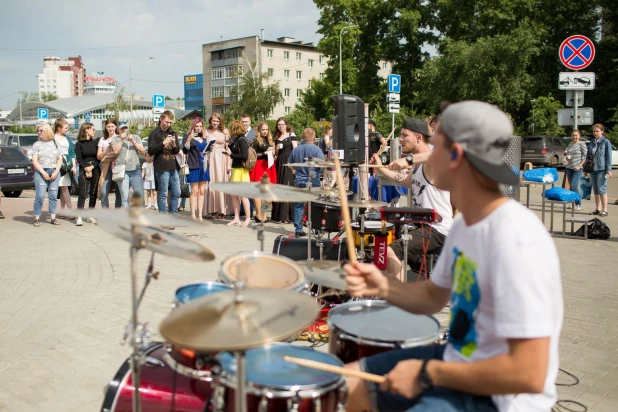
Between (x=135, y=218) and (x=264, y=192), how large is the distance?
121 cm

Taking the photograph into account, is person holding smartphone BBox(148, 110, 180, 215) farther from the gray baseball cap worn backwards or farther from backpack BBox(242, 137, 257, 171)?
the gray baseball cap worn backwards

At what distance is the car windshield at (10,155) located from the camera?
17047 millimetres

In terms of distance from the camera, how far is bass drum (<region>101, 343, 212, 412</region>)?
2715mm

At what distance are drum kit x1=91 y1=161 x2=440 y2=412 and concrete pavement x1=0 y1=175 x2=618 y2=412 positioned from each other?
15.2 inches

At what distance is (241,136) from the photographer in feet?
37.1

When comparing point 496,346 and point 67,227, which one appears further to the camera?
point 67,227

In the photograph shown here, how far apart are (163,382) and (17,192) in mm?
17443

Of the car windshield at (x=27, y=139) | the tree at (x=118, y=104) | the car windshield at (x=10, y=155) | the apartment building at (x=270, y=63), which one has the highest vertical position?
the apartment building at (x=270, y=63)

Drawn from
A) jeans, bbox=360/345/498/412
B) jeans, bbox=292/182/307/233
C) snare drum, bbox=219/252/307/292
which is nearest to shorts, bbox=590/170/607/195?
jeans, bbox=292/182/307/233

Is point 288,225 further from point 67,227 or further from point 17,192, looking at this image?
point 17,192

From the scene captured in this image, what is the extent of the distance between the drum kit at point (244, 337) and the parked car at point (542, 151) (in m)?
27.4

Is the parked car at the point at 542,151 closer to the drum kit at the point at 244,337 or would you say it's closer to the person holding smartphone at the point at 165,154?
the person holding smartphone at the point at 165,154

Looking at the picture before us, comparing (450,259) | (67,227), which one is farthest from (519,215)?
(67,227)

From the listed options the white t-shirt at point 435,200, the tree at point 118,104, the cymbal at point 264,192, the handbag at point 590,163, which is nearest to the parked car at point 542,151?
the handbag at point 590,163
